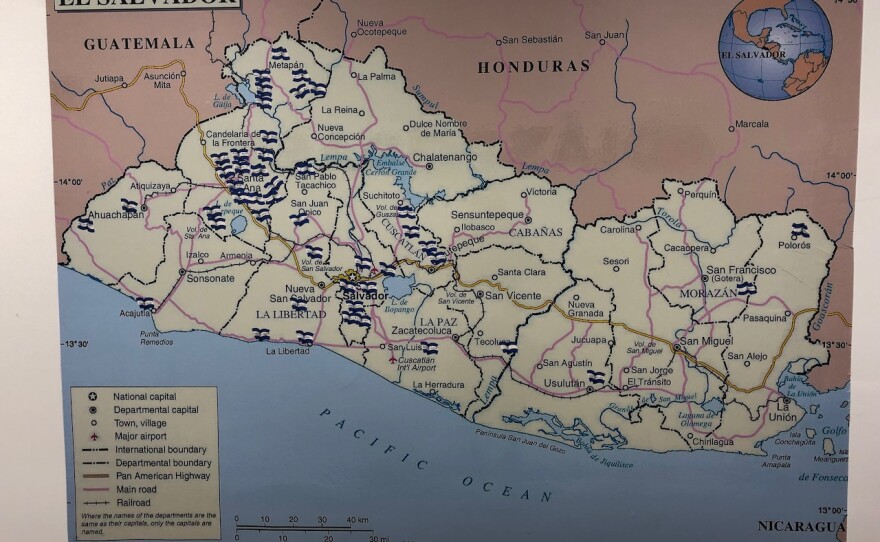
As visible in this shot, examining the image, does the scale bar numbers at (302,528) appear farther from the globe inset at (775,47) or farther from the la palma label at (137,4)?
the globe inset at (775,47)

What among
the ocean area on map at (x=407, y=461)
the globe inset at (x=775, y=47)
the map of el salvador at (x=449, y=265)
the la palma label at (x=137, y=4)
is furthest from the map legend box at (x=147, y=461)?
the globe inset at (x=775, y=47)

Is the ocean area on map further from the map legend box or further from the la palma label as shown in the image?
the la palma label

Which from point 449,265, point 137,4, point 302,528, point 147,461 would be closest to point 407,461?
point 302,528

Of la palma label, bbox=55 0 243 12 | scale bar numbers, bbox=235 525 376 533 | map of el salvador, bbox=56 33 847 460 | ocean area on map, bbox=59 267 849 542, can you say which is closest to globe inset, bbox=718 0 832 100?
map of el salvador, bbox=56 33 847 460

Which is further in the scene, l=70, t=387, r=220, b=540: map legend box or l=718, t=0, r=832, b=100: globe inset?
l=70, t=387, r=220, b=540: map legend box

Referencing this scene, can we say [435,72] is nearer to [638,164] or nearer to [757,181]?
[638,164]

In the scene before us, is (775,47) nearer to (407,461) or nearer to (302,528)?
(407,461)
